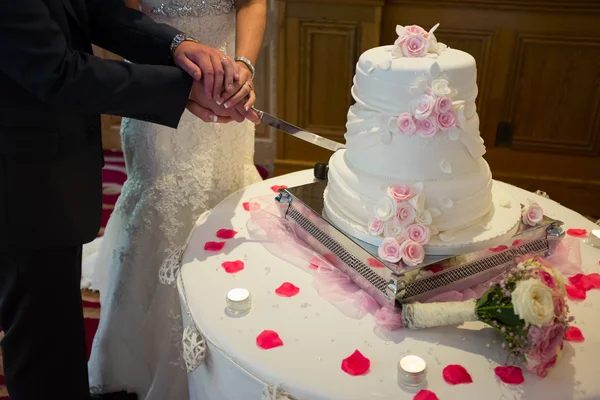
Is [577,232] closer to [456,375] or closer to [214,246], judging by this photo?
[456,375]

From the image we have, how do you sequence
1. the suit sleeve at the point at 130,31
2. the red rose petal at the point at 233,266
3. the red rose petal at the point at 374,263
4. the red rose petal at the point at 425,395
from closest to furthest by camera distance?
the red rose petal at the point at 425,395 → the red rose petal at the point at 374,263 → the red rose petal at the point at 233,266 → the suit sleeve at the point at 130,31

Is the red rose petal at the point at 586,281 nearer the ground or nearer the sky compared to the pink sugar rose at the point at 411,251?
nearer the ground

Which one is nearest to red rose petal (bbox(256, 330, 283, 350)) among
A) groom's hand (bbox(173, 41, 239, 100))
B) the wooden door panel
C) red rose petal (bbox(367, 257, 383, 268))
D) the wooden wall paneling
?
red rose petal (bbox(367, 257, 383, 268))

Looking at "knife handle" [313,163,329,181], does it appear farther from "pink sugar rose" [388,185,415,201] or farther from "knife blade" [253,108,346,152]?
"pink sugar rose" [388,185,415,201]

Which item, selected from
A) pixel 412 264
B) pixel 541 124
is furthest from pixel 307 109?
pixel 412 264

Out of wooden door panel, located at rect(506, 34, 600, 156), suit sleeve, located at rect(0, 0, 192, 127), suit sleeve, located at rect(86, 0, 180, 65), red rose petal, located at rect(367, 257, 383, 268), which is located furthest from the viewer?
wooden door panel, located at rect(506, 34, 600, 156)

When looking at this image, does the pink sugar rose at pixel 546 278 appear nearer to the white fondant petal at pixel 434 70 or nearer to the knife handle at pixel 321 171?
the white fondant petal at pixel 434 70

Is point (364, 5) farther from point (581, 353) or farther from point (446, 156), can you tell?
point (581, 353)

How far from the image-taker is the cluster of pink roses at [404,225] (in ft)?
3.84

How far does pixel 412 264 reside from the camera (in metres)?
1.16

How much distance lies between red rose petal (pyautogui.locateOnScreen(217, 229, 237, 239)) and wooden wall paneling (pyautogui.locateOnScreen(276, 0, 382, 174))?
1.79m

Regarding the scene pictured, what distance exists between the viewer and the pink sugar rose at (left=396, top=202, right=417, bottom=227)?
1177 mm

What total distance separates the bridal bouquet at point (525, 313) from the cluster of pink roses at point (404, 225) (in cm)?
12

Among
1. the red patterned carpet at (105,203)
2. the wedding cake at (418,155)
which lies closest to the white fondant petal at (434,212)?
the wedding cake at (418,155)
